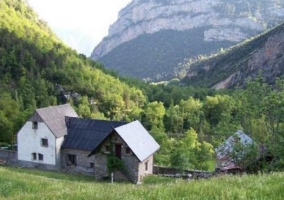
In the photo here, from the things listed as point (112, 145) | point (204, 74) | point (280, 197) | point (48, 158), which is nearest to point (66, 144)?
point (48, 158)

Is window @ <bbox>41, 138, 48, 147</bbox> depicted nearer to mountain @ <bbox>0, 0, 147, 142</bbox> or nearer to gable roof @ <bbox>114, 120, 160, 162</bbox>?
gable roof @ <bbox>114, 120, 160, 162</bbox>

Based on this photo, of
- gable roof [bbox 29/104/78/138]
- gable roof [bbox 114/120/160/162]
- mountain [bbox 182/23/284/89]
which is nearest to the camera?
gable roof [bbox 114/120/160/162]

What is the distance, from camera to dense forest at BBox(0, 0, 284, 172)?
134 feet

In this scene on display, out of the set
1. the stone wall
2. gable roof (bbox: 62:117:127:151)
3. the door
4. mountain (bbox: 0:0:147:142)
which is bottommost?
the stone wall

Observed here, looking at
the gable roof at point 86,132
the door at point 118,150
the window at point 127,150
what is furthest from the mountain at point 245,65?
the window at point 127,150

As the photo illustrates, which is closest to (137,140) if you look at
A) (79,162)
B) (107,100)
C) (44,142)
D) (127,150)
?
(127,150)

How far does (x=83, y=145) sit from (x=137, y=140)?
7.71 m

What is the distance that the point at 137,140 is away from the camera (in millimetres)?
42969

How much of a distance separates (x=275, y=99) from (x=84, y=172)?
92.4 ft

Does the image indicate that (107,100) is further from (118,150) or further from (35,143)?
(118,150)

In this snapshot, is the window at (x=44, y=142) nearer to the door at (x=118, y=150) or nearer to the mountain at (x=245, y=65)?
the door at (x=118, y=150)

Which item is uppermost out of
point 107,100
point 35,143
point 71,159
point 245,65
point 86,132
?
point 245,65

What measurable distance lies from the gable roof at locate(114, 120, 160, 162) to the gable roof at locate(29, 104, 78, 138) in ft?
32.7

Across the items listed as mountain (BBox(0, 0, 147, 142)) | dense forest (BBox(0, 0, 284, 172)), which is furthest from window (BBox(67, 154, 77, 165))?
mountain (BBox(0, 0, 147, 142))
